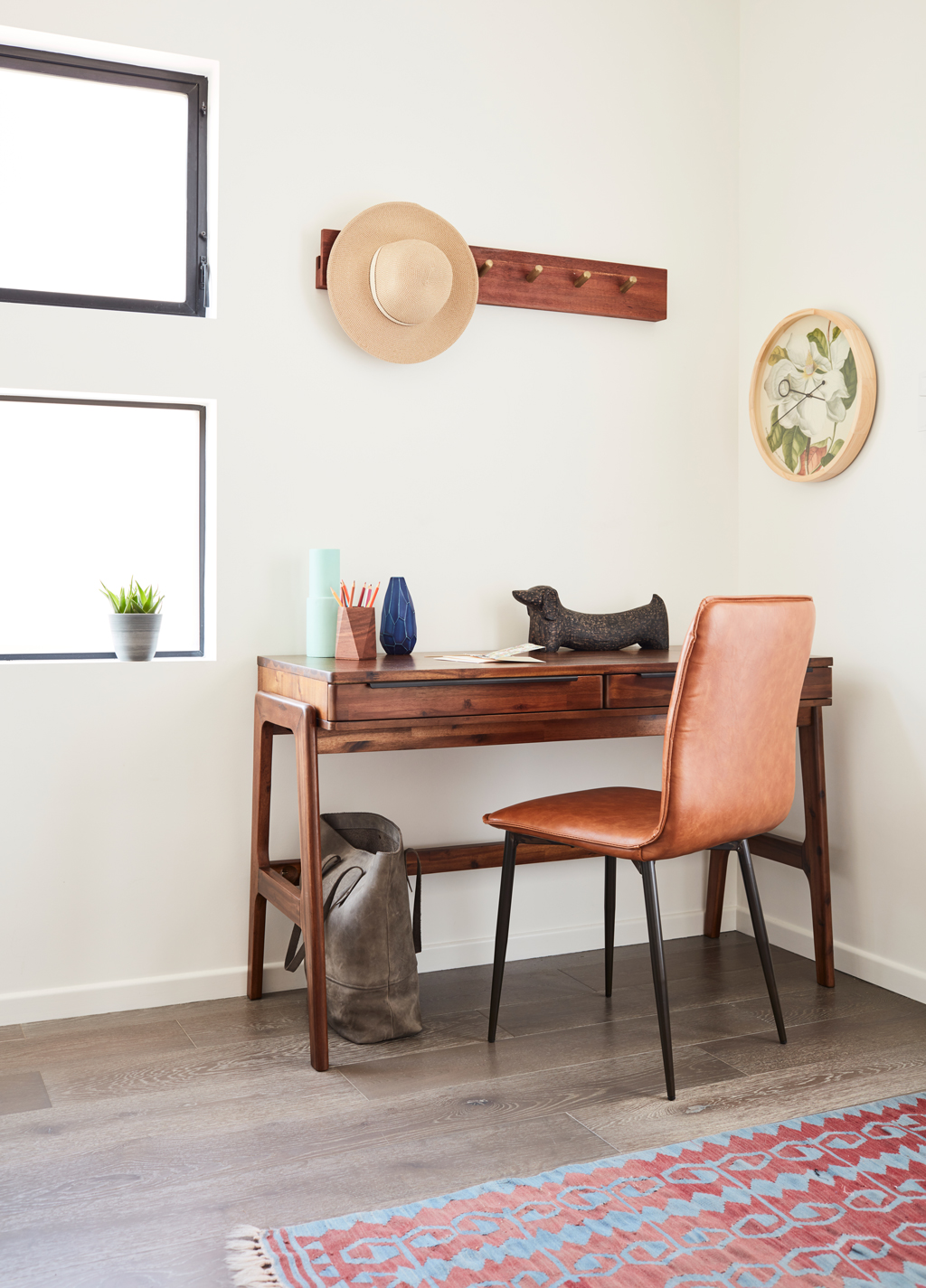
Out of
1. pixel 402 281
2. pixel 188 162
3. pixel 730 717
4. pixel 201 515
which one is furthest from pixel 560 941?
pixel 188 162

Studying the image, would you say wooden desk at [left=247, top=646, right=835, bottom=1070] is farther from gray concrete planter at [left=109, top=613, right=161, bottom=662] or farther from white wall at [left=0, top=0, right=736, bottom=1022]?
gray concrete planter at [left=109, top=613, right=161, bottom=662]

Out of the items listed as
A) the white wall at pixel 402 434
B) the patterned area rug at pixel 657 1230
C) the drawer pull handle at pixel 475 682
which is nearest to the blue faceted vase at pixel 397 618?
the white wall at pixel 402 434

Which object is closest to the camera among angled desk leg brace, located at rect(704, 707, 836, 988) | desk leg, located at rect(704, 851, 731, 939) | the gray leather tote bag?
the gray leather tote bag

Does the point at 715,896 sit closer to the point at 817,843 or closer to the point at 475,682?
the point at 817,843

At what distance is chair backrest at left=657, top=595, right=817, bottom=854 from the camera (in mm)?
1956

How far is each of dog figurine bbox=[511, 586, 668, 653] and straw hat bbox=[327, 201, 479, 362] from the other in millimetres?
665

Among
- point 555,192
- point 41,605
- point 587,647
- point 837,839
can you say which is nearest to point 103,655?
point 41,605

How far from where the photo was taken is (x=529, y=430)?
2.84m

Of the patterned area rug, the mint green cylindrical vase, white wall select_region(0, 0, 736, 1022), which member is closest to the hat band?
white wall select_region(0, 0, 736, 1022)

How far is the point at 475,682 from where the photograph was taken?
2.22 metres

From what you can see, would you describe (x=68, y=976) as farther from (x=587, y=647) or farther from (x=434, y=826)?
(x=587, y=647)

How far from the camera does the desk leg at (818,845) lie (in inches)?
103

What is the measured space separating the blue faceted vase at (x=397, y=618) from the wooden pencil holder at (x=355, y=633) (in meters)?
0.17

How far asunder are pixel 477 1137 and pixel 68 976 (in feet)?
3.52
